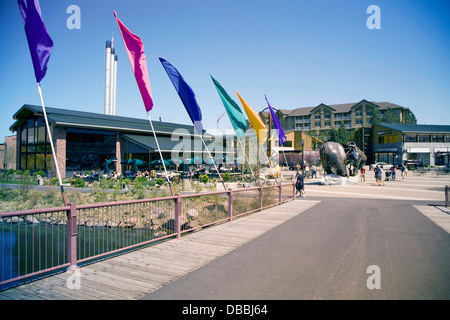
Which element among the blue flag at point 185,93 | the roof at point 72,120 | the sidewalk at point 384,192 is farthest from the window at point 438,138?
the blue flag at point 185,93

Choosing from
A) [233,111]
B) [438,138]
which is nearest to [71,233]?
[233,111]

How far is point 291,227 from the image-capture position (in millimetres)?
9273

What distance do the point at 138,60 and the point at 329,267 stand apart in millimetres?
7535

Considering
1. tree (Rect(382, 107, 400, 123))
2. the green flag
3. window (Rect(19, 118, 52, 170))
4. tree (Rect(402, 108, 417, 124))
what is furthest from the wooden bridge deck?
tree (Rect(402, 108, 417, 124))

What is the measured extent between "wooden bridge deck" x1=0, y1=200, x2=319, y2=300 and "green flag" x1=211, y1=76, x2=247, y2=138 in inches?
225

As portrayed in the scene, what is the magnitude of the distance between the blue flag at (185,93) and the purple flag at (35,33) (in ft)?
13.2

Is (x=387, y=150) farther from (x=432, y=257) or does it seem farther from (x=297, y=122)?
(x=432, y=257)

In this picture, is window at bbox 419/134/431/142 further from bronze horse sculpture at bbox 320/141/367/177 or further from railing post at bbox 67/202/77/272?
railing post at bbox 67/202/77/272

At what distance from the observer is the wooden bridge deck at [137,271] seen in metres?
4.33

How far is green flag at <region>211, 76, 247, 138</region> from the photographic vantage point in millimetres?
12734

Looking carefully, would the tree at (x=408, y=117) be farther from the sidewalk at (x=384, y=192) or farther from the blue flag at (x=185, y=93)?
the blue flag at (x=185, y=93)
